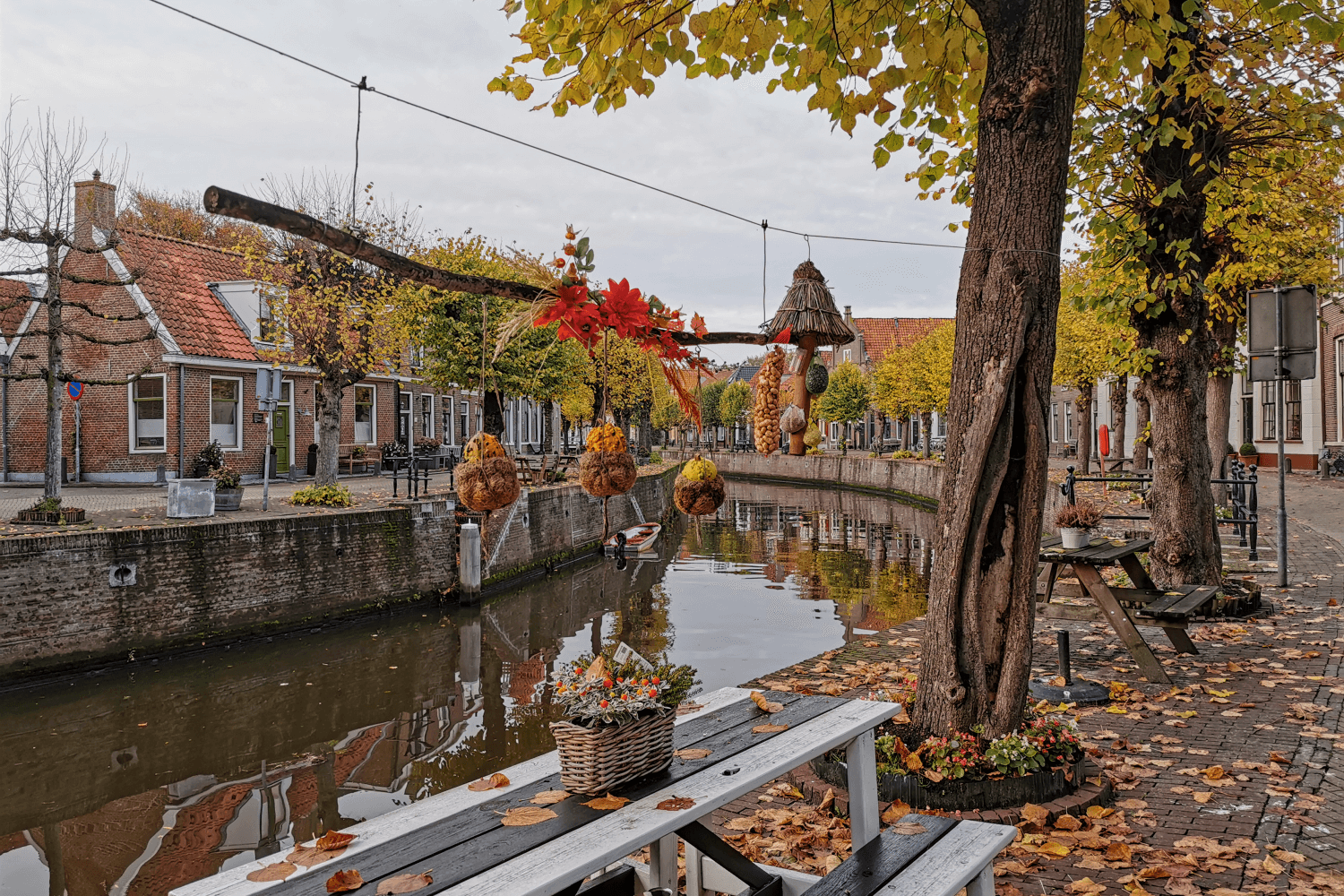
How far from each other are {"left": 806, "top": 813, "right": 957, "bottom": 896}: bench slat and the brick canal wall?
10.8m

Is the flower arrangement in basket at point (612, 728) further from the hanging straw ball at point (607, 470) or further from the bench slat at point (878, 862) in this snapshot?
the hanging straw ball at point (607, 470)

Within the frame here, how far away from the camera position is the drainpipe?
20.9 m

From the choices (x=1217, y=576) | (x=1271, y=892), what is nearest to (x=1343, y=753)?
(x=1271, y=892)

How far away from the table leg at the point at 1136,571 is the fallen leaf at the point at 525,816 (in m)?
6.11

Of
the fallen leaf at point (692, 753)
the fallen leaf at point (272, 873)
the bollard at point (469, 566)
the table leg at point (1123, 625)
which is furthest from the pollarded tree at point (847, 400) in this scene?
the fallen leaf at point (272, 873)

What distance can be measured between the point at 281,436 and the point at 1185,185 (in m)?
21.8

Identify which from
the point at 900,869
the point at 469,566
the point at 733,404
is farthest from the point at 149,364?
the point at 733,404

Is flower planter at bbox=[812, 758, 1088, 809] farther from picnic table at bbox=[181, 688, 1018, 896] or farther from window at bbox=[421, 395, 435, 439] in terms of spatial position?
window at bbox=[421, 395, 435, 439]

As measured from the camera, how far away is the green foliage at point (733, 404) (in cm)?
5994

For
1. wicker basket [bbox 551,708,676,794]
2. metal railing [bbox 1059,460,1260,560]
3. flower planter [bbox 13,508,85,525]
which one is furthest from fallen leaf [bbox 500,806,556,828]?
flower planter [bbox 13,508,85,525]

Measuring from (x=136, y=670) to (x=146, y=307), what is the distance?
498 inches

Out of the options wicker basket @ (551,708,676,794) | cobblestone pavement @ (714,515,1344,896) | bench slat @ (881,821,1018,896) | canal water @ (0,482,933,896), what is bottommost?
canal water @ (0,482,933,896)

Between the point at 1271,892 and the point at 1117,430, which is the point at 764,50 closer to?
the point at 1271,892

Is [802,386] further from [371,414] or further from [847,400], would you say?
[847,400]
